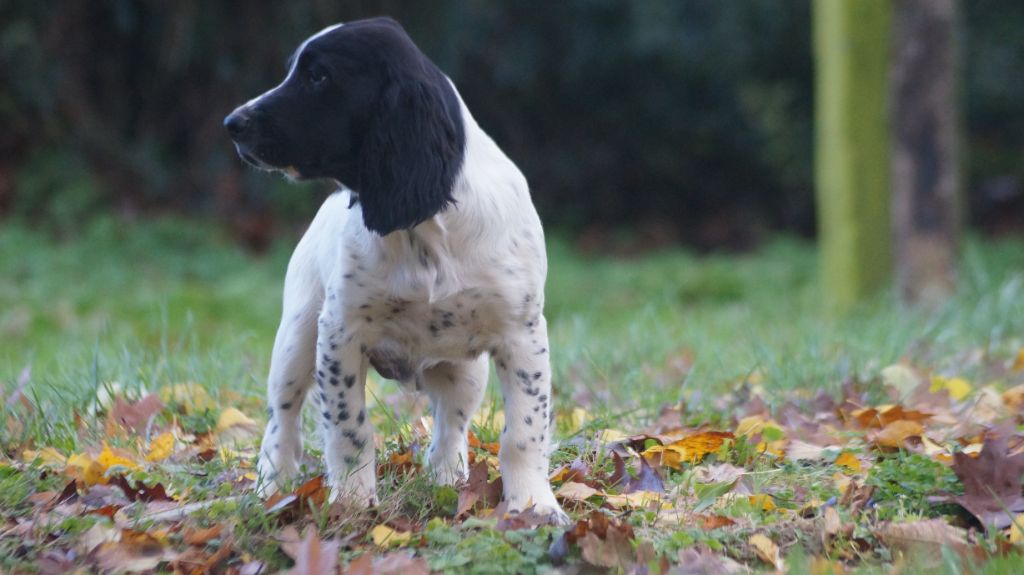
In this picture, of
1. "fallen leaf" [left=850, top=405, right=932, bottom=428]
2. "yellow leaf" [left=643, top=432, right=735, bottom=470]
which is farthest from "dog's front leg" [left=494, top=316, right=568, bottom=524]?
"fallen leaf" [left=850, top=405, right=932, bottom=428]

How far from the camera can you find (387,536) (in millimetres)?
2912

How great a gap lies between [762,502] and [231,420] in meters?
1.90

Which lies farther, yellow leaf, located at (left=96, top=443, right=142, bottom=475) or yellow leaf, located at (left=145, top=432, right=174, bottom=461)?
yellow leaf, located at (left=145, top=432, right=174, bottom=461)

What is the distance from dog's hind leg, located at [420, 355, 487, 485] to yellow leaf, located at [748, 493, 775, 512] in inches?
33.2

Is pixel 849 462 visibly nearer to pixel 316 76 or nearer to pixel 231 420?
pixel 316 76

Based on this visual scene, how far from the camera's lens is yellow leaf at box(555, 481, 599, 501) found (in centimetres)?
323

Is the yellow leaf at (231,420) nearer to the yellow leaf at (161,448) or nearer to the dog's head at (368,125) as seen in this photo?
the yellow leaf at (161,448)

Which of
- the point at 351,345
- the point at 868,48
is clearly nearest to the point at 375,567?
the point at 351,345

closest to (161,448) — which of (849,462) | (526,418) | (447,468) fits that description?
(447,468)

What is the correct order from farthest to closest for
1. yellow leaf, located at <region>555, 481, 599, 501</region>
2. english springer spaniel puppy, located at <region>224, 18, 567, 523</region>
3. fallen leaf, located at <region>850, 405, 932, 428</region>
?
fallen leaf, located at <region>850, 405, 932, 428</region> < yellow leaf, located at <region>555, 481, 599, 501</region> < english springer spaniel puppy, located at <region>224, 18, 567, 523</region>

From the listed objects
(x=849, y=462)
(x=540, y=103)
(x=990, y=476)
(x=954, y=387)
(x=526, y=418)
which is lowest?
(x=540, y=103)

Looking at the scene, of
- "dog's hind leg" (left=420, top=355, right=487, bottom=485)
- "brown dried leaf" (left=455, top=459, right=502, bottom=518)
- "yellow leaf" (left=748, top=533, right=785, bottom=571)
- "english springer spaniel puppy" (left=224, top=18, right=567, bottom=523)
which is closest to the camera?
"yellow leaf" (left=748, top=533, right=785, bottom=571)

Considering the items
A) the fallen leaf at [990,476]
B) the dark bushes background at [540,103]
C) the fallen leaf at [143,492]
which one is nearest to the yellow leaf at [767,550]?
the fallen leaf at [990,476]

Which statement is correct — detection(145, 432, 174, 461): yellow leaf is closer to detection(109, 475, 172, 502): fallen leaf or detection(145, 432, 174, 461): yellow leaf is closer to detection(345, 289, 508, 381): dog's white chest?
detection(109, 475, 172, 502): fallen leaf
